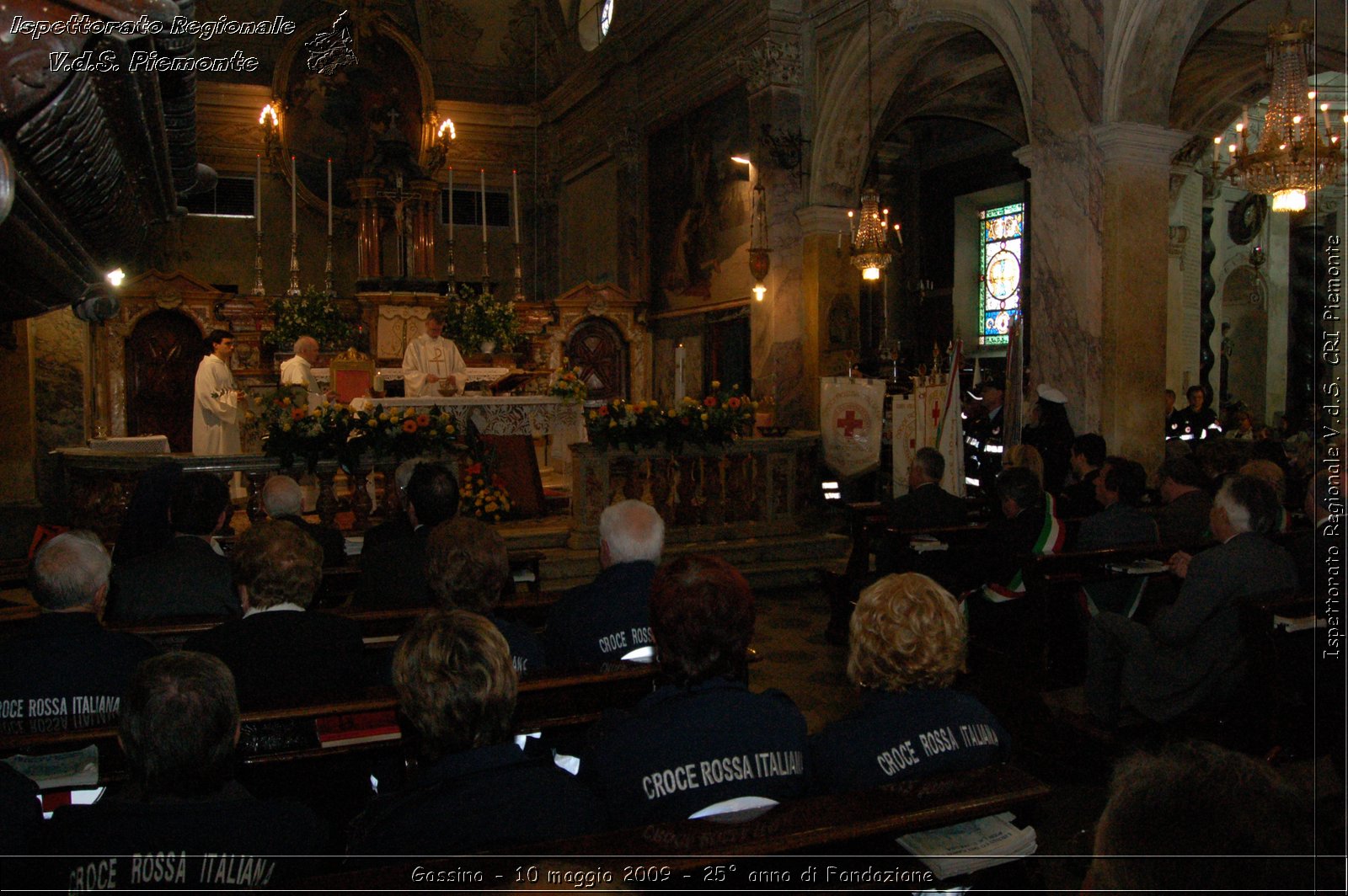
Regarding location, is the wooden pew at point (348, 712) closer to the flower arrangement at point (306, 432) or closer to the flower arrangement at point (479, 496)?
the flower arrangement at point (306, 432)

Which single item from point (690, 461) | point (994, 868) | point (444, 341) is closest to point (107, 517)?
point (444, 341)

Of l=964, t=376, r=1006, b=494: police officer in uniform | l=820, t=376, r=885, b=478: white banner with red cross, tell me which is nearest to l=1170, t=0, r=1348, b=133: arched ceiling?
l=964, t=376, r=1006, b=494: police officer in uniform

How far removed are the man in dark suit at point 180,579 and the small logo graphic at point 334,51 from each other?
→ 50.5 feet

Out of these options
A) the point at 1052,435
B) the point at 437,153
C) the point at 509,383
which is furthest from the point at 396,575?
the point at 437,153

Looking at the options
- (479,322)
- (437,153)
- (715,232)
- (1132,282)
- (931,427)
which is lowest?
(931,427)

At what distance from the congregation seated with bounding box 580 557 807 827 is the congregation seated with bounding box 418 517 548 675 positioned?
0.80 meters

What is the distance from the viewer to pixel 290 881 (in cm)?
168

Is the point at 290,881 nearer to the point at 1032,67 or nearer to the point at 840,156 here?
the point at 1032,67

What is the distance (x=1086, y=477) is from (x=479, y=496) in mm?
4622

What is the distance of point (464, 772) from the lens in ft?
6.03

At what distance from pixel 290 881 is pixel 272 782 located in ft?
3.02

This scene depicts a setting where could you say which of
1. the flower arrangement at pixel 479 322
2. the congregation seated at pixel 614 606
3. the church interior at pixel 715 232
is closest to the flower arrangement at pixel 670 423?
the church interior at pixel 715 232

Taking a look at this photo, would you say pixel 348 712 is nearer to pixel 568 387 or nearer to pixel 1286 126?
pixel 568 387

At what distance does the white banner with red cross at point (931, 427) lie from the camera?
8.08 m
